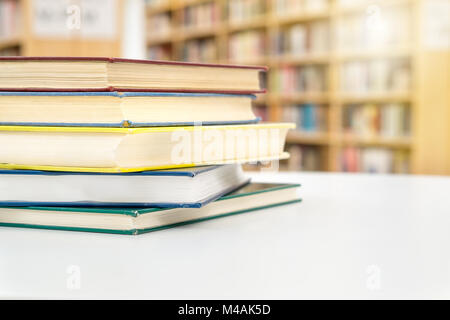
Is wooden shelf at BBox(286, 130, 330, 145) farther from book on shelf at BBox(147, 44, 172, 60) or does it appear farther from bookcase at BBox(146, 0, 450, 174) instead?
book on shelf at BBox(147, 44, 172, 60)

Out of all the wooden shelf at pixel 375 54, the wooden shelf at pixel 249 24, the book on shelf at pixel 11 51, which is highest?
the wooden shelf at pixel 249 24

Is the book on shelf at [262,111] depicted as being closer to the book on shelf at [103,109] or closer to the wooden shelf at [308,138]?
the wooden shelf at [308,138]

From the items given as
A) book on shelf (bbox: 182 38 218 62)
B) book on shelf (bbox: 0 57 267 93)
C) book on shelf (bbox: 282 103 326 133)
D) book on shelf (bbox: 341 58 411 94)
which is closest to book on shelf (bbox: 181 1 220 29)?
book on shelf (bbox: 182 38 218 62)

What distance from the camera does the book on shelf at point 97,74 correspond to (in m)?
0.55

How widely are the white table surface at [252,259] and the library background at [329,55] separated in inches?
107

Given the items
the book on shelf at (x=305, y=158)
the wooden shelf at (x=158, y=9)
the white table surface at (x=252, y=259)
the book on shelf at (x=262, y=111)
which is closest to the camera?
the white table surface at (x=252, y=259)

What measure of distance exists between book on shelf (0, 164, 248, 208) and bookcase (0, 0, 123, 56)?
267 centimetres

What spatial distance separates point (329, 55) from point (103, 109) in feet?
11.6

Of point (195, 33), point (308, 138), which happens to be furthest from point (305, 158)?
point (195, 33)

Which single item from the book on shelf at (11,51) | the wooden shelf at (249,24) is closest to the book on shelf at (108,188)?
the book on shelf at (11,51)

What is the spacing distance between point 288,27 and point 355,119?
2.95 ft

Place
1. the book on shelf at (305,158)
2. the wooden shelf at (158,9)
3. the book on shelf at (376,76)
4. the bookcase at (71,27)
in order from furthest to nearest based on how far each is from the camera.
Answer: the wooden shelf at (158,9) < the book on shelf at (305,158) < the book on shelf at (376,76) < the bookcase at (71,27)

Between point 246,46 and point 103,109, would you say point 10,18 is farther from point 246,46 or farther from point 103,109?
point 103,109
